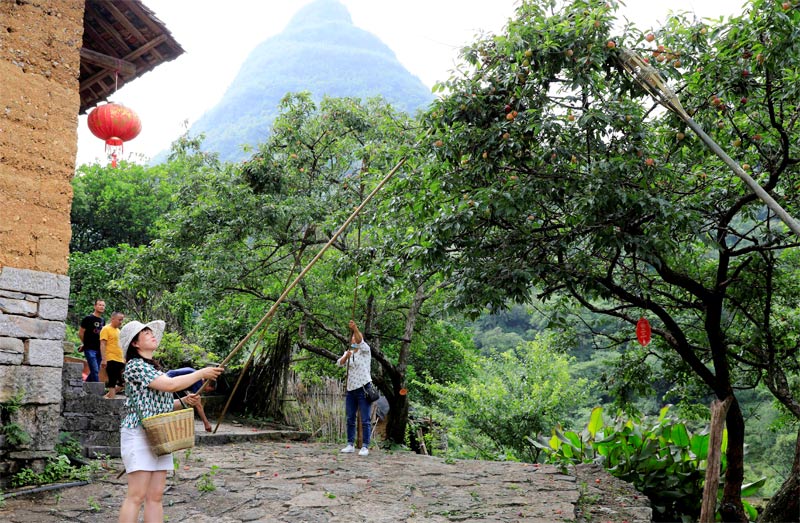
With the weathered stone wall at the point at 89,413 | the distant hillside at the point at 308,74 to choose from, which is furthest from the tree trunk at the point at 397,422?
the distant hillside at the point at 308,74

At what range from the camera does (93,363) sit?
8641mm

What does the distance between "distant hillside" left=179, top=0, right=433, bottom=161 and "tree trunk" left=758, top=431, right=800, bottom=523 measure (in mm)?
60444

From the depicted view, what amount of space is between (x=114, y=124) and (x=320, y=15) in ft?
444

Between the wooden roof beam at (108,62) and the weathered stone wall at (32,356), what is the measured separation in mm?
2388

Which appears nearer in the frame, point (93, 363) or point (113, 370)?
point (113, 370)

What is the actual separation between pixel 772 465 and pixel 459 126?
16.8m

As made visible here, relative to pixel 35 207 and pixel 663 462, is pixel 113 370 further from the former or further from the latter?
pixel 663 462

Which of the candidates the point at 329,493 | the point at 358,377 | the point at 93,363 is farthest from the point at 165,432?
the point at 93,363

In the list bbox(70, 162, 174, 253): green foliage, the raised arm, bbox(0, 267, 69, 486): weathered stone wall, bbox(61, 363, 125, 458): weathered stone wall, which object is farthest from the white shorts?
bbox(70, 162, 174, 253): green foliage

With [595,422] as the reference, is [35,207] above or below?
above

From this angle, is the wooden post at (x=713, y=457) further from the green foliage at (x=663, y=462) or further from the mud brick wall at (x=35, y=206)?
the mud brick wall at (x=35, y=206)

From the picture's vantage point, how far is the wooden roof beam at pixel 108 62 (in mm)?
7008

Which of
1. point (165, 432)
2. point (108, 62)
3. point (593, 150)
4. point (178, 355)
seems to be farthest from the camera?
point (178, 355)

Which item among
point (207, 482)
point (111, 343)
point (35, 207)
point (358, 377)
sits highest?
point (35, 207)
